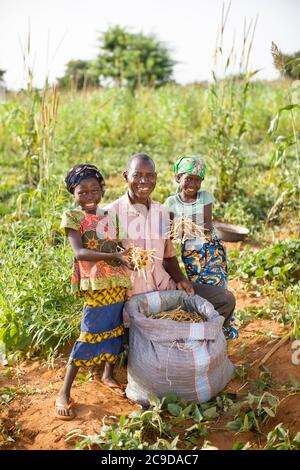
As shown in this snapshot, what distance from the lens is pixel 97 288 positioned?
87.8 inches

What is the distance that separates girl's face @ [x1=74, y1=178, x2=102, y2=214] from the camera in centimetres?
227

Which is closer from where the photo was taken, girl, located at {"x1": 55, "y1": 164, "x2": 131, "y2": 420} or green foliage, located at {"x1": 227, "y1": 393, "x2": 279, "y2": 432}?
green foliage, located at {"x1": 227, "y1": 393, "x2": 279, "y2": 432}

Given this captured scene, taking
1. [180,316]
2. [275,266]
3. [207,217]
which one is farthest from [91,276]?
[275,266]

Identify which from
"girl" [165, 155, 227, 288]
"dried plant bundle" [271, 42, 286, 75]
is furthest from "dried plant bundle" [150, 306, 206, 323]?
"dried plant bundle" [271, 42, 286, 75]

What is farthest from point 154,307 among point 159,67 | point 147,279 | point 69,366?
point 159,67

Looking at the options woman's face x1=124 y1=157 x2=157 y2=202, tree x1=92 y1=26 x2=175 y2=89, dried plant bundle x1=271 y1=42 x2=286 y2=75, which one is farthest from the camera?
tree x1=92 y1=26 x2=175 y2=89

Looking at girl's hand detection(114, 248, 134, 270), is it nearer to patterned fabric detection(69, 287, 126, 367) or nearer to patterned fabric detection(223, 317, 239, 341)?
patterned fabric detection(69, 287, 126, 367)

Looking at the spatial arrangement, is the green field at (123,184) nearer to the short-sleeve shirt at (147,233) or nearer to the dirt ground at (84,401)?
the dirt ground at (84,401)

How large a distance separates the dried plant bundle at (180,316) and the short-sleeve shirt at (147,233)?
17 cm

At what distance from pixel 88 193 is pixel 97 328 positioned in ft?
2.20

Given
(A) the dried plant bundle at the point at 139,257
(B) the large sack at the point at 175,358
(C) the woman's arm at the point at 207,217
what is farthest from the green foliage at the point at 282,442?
(C) the woman's arm at the point at 207,217

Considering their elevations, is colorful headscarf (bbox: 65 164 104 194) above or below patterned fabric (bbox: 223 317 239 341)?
above

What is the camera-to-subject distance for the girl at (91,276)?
2.25 metres

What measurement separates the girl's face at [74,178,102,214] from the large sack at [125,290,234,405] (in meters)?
0.56
